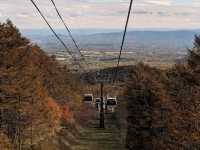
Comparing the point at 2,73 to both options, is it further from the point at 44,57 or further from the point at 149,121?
the point at 44,57

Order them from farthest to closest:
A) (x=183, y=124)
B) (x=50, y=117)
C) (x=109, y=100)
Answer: (x=109, y=100) → (x=50, y=117) → (x=183, y=124)

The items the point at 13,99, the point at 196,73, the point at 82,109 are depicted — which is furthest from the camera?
the point at 82,109

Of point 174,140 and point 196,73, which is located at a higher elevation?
point 196,73

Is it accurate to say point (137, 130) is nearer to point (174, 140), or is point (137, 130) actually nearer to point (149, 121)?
point (149, 121)

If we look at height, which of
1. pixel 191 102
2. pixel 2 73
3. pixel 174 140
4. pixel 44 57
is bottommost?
pixel 174 140

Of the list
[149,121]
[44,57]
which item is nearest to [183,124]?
[149,121]

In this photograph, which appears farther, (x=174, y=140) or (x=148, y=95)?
(x=148, y=95)

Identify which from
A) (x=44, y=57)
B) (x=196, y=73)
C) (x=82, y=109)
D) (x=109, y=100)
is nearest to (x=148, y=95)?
(x=196, y=73)

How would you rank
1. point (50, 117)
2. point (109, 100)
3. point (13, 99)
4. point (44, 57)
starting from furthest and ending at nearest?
point (109, 100), point (44, 57), point (50, 117), point (13, 99)

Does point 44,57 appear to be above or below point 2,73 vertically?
above
